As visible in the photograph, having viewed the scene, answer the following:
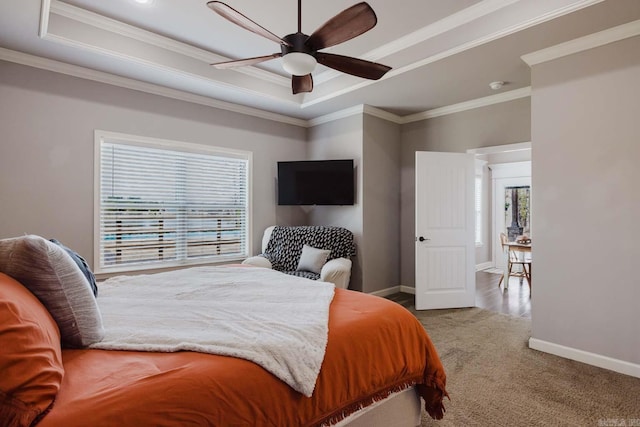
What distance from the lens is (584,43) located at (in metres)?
2.70

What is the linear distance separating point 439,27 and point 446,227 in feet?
7.76

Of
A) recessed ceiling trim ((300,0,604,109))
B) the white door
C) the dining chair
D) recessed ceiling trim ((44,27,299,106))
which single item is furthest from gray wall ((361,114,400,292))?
the dining chair

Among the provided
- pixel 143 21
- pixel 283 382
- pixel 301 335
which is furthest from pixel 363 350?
pixel 143 21

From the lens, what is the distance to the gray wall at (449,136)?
402 cm

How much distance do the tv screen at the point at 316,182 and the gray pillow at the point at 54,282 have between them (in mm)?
3501

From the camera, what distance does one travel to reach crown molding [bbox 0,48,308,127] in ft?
10.1

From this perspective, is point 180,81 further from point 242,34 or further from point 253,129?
point 253,129

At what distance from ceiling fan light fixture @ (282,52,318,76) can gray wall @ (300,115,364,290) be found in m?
2.48

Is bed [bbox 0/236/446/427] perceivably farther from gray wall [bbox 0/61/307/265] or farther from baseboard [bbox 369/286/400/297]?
baseboard [bbox 369/286/400/297]

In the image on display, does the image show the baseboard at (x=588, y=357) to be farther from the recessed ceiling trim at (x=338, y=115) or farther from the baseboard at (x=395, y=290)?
the recessed ceiling trim at (x=338, y=115)

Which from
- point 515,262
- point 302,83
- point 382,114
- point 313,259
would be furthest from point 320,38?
point 515,262

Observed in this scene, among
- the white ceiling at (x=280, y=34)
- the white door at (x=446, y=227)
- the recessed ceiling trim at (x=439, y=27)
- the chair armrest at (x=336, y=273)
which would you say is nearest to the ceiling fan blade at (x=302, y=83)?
the white ceiling at (x=280, y=34)

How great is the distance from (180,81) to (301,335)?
11.0 ft

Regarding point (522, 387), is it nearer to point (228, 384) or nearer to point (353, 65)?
point (228, 384)
